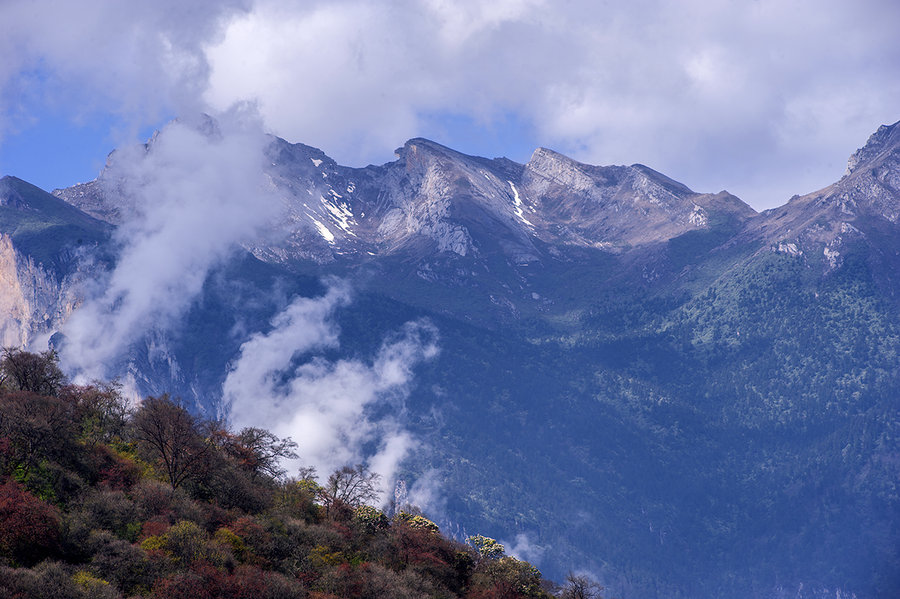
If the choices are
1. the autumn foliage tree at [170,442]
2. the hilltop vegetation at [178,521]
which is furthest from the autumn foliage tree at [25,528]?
the autumn foliage tree at [170,442]

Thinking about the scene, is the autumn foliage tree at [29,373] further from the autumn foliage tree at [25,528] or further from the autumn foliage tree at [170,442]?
the autumn foliage tree at [25,528]

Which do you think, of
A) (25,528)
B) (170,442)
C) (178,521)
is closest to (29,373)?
(170,442)

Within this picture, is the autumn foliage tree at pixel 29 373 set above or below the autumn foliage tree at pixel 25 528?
above

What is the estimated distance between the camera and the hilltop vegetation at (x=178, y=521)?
81.0m

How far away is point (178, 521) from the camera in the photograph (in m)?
93.4

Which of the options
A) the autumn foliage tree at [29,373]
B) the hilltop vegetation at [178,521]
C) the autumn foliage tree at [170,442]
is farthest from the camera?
the autumn foliage tree at [29,373]

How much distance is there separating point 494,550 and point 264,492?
39627 millimetres

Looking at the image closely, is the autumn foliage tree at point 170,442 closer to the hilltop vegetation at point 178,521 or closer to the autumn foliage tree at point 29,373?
the hilltop vegetation at point 178,521

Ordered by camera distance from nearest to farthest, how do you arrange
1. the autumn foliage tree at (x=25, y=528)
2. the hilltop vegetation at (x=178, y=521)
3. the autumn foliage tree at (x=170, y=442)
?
A: the autumn foliage tree at (x=25, y=528), the hilltop vegetation at (x=178, y=521), the autumn foliage tree at (x=170, y=442)

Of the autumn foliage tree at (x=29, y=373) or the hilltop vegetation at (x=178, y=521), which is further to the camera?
the autumn foliage tree at (x=29, y=373)

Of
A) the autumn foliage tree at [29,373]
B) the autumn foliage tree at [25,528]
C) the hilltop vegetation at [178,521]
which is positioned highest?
the autumn foliage tree at [29,373]

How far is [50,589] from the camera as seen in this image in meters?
71.0

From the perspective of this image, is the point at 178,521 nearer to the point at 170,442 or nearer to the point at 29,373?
the point at 170,442

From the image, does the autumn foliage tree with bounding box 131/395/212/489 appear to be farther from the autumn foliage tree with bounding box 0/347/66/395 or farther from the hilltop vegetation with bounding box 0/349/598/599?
the autumn foliage tree with bounding box 0/347/66/395
